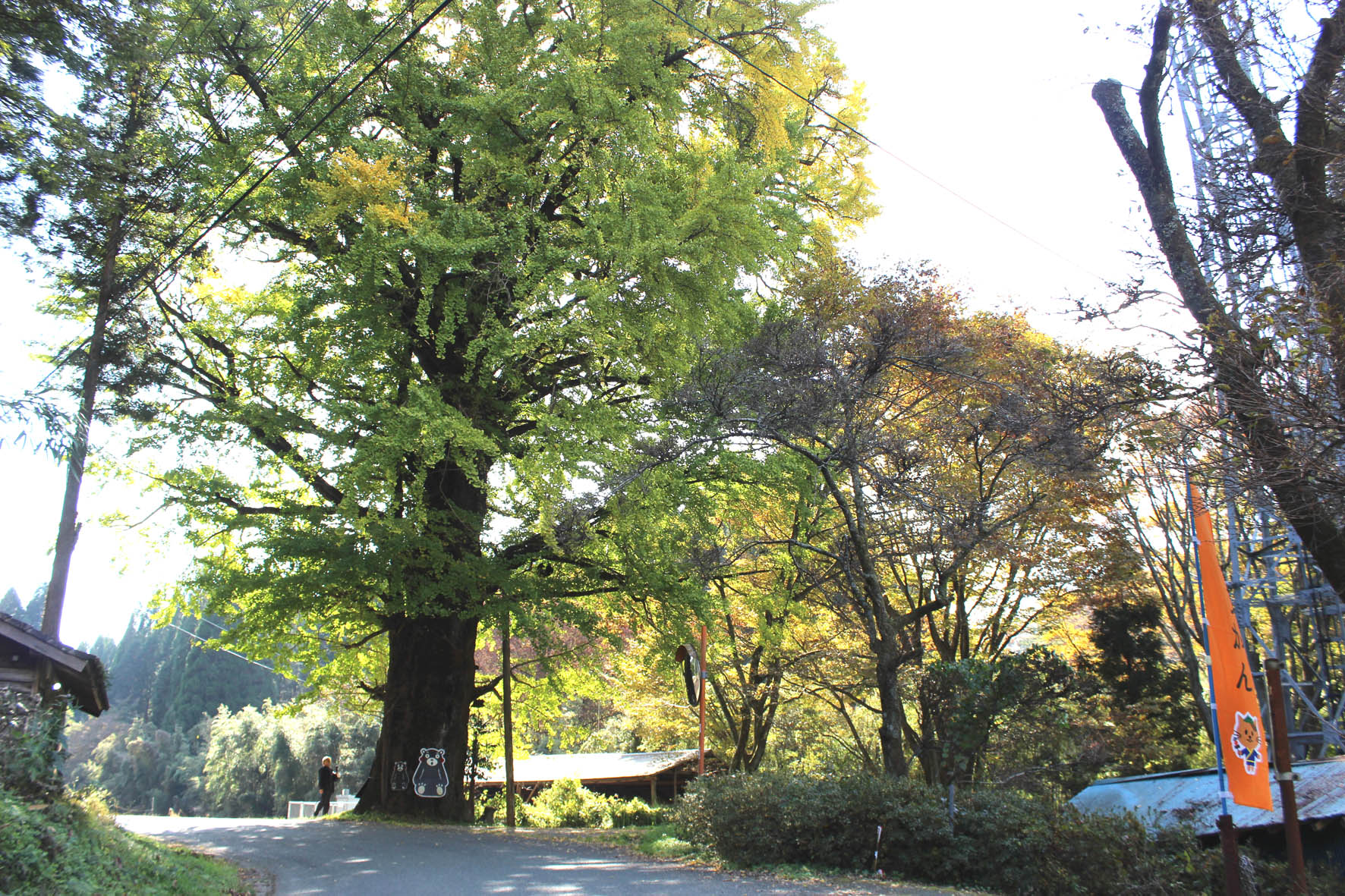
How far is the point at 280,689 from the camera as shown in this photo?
221ft

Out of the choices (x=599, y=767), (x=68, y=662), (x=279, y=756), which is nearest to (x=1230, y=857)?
(x=68, y=662)

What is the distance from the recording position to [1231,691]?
A: 6715mm

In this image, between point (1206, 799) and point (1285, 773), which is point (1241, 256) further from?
point (1206, 799)

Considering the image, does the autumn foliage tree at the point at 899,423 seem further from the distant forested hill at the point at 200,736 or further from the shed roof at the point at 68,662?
the distant forested hill at the point at 200,736

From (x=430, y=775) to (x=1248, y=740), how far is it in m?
11.3

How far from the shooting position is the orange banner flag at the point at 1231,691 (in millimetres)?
6488

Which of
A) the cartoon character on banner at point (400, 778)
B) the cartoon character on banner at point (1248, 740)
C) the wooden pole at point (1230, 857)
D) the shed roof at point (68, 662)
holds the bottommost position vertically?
the wooden pole at point (1230, 857)

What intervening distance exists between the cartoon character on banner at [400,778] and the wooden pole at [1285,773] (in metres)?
11.6

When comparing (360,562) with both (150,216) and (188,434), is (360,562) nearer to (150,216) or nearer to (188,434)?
(188,434)

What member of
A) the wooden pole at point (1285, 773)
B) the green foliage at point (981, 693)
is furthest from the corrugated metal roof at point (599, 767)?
the wooden pole at point (1285, 773)

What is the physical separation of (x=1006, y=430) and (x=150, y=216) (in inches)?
482

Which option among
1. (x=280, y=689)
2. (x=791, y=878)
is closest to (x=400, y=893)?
(x=791, y=878)

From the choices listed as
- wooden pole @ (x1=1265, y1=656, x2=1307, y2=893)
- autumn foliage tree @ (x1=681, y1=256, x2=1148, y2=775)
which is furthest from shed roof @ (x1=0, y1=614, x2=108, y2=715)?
wooden pole @ (x1=1265, y1=656, x2=1307, y2=893)

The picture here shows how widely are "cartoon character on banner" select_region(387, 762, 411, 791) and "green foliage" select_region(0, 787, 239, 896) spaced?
17.7 feet
